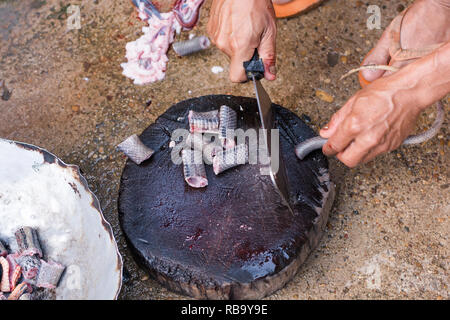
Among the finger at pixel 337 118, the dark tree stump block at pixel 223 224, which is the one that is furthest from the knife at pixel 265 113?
the finger at pixel 337 118

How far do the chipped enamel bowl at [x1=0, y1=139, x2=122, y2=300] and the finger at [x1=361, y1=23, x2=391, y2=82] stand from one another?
2.29m

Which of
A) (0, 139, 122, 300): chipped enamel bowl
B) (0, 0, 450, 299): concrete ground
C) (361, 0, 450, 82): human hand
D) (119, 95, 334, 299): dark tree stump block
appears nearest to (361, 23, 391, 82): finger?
(361, 0, 450, 82): human hand

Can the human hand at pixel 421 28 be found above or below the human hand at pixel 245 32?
below

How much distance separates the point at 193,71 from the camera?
11.8 feet

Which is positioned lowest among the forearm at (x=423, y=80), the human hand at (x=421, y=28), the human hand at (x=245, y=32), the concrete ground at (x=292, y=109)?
the concrete ground at (x=292, y=109)

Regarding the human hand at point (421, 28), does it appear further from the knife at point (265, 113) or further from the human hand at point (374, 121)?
the knife at point (265, 113)

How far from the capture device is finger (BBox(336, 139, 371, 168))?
7.13 feet

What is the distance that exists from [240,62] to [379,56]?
50.3 inches

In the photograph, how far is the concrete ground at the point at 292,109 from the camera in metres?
2.66

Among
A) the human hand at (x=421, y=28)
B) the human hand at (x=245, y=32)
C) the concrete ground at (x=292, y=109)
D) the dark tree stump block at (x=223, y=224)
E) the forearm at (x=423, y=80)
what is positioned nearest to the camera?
the forearm at (x=423, y=80)

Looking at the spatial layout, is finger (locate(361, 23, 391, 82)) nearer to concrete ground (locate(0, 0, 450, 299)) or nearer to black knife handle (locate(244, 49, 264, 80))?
concrete ground (locate(0, 0, 450, 299))

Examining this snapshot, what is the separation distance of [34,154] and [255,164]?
1332mm
